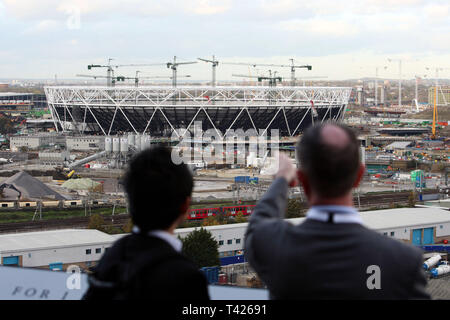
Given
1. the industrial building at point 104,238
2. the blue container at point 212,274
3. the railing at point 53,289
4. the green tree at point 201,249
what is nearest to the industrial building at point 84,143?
the industrial building at point 104,238

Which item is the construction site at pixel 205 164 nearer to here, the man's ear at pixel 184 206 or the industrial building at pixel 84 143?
the industrial building at pixel 84 143

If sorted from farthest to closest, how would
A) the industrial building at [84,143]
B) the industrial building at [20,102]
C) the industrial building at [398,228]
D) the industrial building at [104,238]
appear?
the industrial building at [20,102] < the industrial building at [84,143] < the industrial building at [398,228] < the industrial building at [104,238]

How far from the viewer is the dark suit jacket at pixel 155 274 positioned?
146cm

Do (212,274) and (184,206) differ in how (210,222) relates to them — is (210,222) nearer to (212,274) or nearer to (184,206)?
(212,274)

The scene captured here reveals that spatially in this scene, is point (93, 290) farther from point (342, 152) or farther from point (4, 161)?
point (4, 161)

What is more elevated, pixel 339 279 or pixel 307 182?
pixel 307 182

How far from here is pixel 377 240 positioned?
57.1 inches

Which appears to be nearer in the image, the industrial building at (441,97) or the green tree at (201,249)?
the green tree at (201,249)

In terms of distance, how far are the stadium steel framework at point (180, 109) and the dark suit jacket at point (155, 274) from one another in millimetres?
37297

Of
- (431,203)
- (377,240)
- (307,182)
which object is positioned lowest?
(431,203)

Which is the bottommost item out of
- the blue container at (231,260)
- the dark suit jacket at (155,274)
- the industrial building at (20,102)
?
the blue container at (231,260)

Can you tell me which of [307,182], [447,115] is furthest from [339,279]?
[447,115]

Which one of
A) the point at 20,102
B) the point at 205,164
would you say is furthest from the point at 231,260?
the point at 20,102
